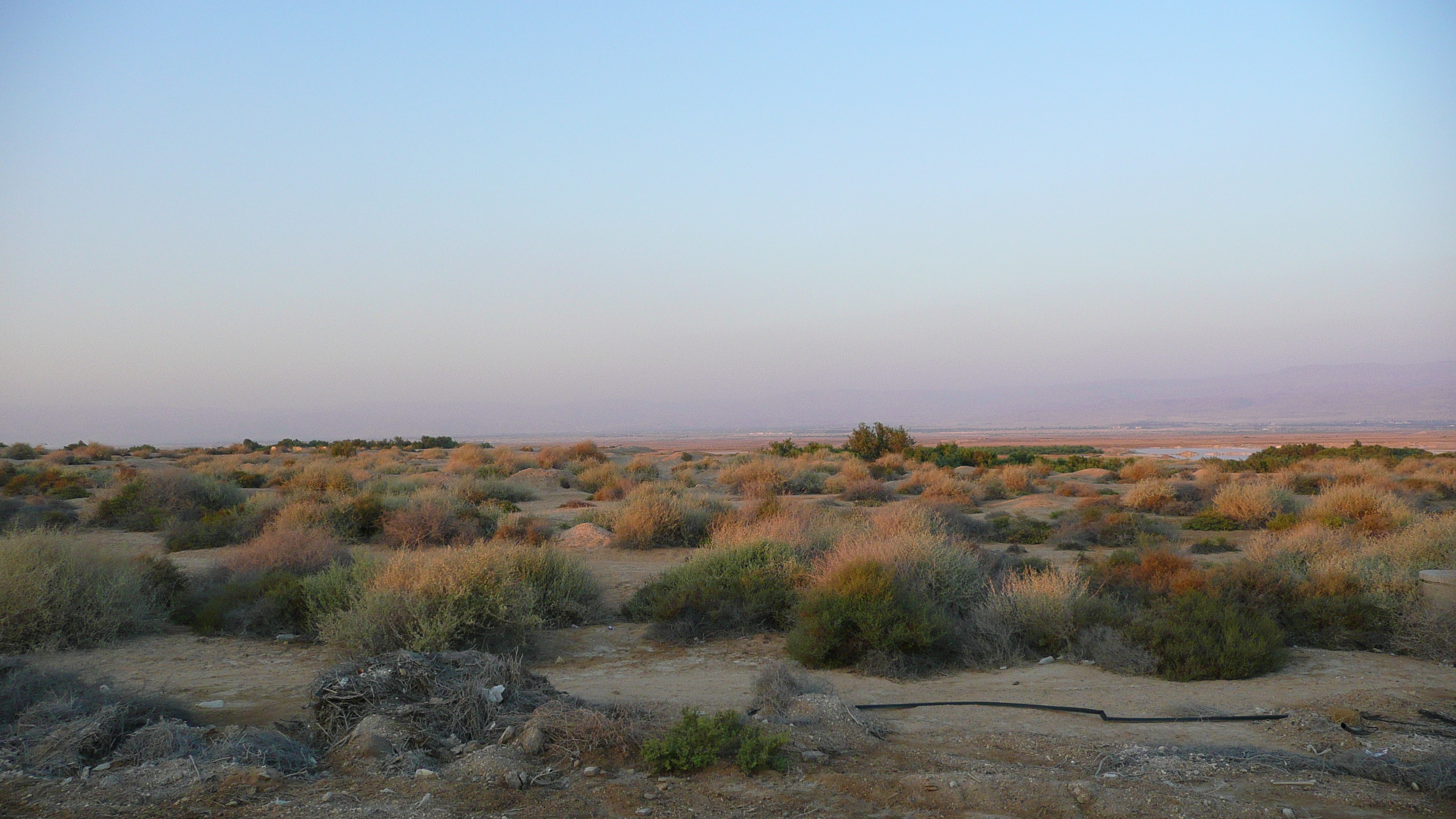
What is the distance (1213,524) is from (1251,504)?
933 millimetres

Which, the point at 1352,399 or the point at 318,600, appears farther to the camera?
the point at 1352,399

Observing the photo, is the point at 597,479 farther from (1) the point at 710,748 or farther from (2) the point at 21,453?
(2) the point at 21,453

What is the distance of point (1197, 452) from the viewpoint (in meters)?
61.6

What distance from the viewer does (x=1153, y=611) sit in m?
8.86

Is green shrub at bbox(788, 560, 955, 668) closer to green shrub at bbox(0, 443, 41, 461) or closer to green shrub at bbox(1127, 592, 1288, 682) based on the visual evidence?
green shrub at bbox(1127, 592, 1288, 682)

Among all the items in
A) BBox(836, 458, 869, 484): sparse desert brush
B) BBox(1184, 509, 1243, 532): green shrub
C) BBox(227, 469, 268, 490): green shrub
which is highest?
BBox(227, 469, 268, 490): green shrub

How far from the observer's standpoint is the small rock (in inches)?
211

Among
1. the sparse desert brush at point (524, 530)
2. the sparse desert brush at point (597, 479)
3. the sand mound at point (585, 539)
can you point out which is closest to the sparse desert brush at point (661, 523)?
the sand mound at point (585, 539)

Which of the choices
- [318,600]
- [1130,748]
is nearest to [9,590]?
[318,600]

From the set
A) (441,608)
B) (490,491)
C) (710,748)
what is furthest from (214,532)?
(710,748)

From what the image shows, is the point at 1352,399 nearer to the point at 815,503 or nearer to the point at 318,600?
the point at 815,503

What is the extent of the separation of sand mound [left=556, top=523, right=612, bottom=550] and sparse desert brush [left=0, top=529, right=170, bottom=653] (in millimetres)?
7238

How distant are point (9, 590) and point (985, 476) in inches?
1056

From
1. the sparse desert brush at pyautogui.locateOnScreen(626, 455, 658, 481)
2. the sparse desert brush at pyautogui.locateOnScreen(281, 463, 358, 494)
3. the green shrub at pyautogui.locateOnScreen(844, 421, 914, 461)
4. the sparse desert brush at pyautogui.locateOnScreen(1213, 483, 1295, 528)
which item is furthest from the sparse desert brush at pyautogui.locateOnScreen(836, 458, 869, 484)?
the sparse desert brush at pyautogui.locateOnScreen(281, 463, 358, 494)
